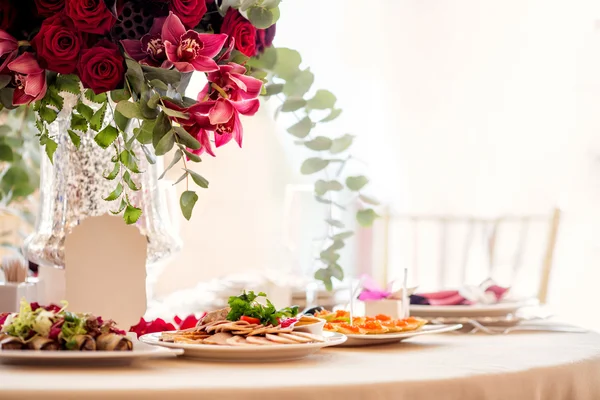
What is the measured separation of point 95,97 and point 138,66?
10cm

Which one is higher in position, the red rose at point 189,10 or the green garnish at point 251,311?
the red rose at point 189,10

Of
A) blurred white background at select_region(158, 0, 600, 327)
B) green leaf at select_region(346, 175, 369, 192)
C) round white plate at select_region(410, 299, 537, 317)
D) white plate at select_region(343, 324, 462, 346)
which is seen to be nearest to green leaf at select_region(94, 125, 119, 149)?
white plate at select_region(343, 324, 462, 346)

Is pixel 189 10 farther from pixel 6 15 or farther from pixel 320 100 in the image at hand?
pixel 320 100

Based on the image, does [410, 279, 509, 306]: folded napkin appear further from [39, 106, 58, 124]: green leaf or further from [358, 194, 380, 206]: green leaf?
[39, 106, 58, 124]: green leaf

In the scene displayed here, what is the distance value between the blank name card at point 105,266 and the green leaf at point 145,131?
0.61 feet

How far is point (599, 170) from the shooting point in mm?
3408

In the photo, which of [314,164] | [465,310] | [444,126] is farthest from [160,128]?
[444,126]

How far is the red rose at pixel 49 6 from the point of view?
872mm

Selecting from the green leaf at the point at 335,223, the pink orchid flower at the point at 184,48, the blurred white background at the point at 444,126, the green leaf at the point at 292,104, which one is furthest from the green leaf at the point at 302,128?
the blurred white background at the point at 444,126

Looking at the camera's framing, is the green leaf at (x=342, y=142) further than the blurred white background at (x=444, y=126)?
No

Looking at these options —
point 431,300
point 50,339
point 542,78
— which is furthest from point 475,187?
point 50,339

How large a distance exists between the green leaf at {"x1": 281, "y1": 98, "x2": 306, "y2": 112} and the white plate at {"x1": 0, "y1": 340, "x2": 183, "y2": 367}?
528 millimetres

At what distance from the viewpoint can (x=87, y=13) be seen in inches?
33.1

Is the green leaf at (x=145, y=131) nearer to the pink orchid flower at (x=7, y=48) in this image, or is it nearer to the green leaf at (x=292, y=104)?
the pink orchid flower at (x=7, y=48)
